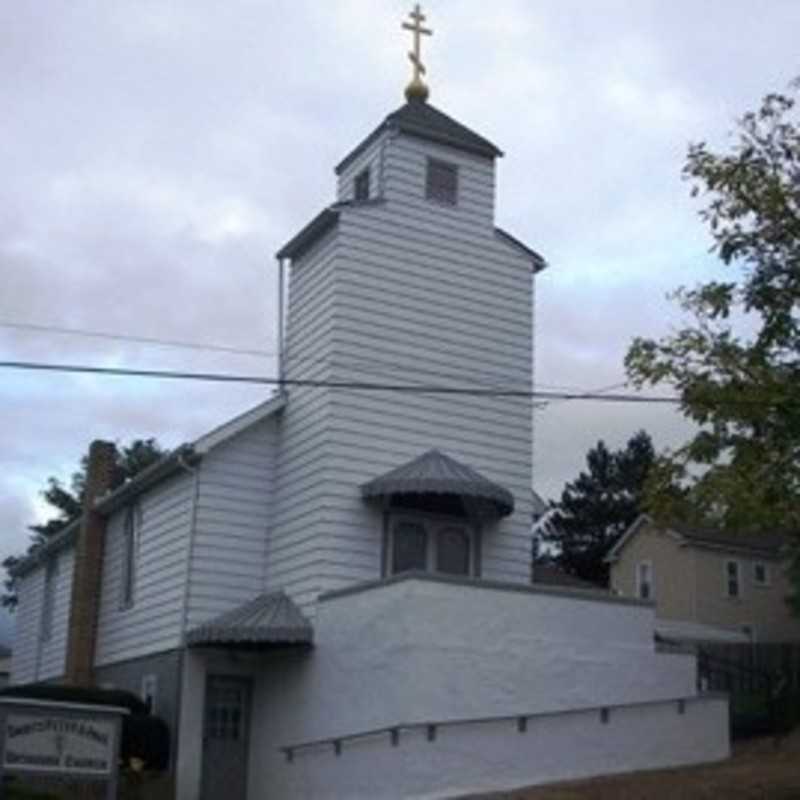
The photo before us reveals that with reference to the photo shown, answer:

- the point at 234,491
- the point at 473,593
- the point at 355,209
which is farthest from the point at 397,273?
the point at 473,593

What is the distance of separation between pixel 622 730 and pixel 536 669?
1.71m

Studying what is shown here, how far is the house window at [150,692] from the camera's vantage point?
2822cm

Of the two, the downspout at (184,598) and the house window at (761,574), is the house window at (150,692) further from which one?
the house window at (761,574)

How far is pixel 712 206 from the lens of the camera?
20.5 metres

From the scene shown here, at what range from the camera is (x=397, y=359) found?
27797mm

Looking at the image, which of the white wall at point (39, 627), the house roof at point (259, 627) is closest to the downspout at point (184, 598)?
the house roof at point (259, 627)

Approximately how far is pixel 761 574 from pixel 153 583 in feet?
102

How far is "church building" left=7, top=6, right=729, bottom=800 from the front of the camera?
23891 mm

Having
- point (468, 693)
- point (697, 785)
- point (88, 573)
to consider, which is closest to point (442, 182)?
point (468, 693)

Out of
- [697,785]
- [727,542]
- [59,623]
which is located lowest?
[697,785]

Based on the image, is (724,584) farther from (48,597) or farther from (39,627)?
(39,627)

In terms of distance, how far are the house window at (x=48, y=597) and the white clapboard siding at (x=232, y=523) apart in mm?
12284

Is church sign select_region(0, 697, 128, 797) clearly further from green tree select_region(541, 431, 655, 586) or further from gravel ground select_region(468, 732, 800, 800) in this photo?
green tree select_region(541, 431, 655, 586)

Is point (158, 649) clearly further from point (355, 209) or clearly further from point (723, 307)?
point (723, 307)
